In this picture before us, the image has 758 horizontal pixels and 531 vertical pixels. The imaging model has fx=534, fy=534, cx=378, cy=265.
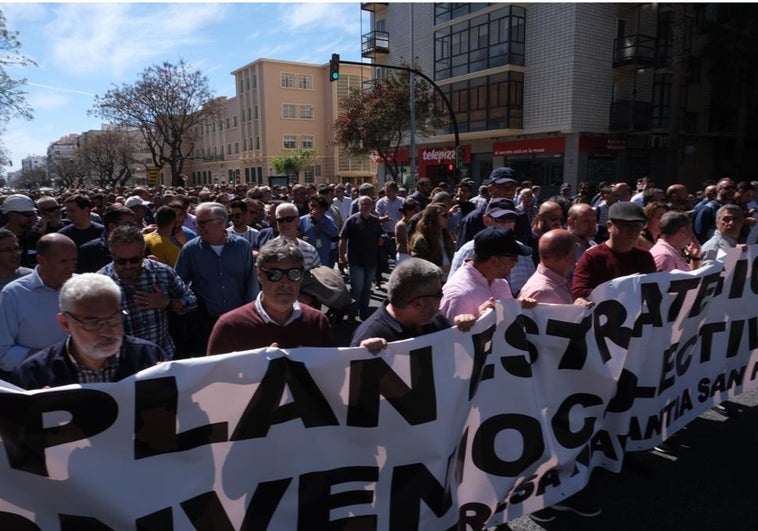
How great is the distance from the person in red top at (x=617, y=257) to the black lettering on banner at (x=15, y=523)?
338cm

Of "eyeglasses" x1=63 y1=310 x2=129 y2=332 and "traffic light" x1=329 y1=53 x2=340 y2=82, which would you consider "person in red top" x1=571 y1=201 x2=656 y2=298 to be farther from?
"traffic light" x1=329 y1=53 x2=340 y2=82

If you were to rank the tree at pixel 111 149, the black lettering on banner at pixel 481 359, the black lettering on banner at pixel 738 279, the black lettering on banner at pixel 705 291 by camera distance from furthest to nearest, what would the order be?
the tree at pixel 111 149 → the black lettering on banner at pixel 738 279 → the black lettering on banner at pixel 705 291 → the black lettering on banner at pixel 481 359

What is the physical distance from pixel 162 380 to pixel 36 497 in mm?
620

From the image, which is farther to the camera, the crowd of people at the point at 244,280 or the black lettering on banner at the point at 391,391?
the black lettering on banner at the point at 391,391

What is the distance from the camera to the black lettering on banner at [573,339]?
3.13 meters

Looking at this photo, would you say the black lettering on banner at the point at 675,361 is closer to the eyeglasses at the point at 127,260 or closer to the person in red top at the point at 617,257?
the person in red top at the point at 617,257

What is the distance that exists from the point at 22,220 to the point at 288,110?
59061 millimetres

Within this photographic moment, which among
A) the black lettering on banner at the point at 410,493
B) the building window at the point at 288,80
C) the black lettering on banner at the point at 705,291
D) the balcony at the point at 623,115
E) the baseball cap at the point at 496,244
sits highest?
the building window at the point at 288,80

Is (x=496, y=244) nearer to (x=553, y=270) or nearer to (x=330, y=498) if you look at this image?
(x=553, y=270)

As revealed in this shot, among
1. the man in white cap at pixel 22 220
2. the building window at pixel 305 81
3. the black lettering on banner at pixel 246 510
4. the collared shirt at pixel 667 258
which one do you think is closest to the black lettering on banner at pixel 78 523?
the black lettering on banner at pixel 246 510

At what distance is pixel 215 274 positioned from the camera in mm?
4395

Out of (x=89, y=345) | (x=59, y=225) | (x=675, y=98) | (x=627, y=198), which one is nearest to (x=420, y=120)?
(x=675, y=98)

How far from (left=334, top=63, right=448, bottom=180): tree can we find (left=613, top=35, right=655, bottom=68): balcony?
923 cm

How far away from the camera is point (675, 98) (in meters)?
22.9
